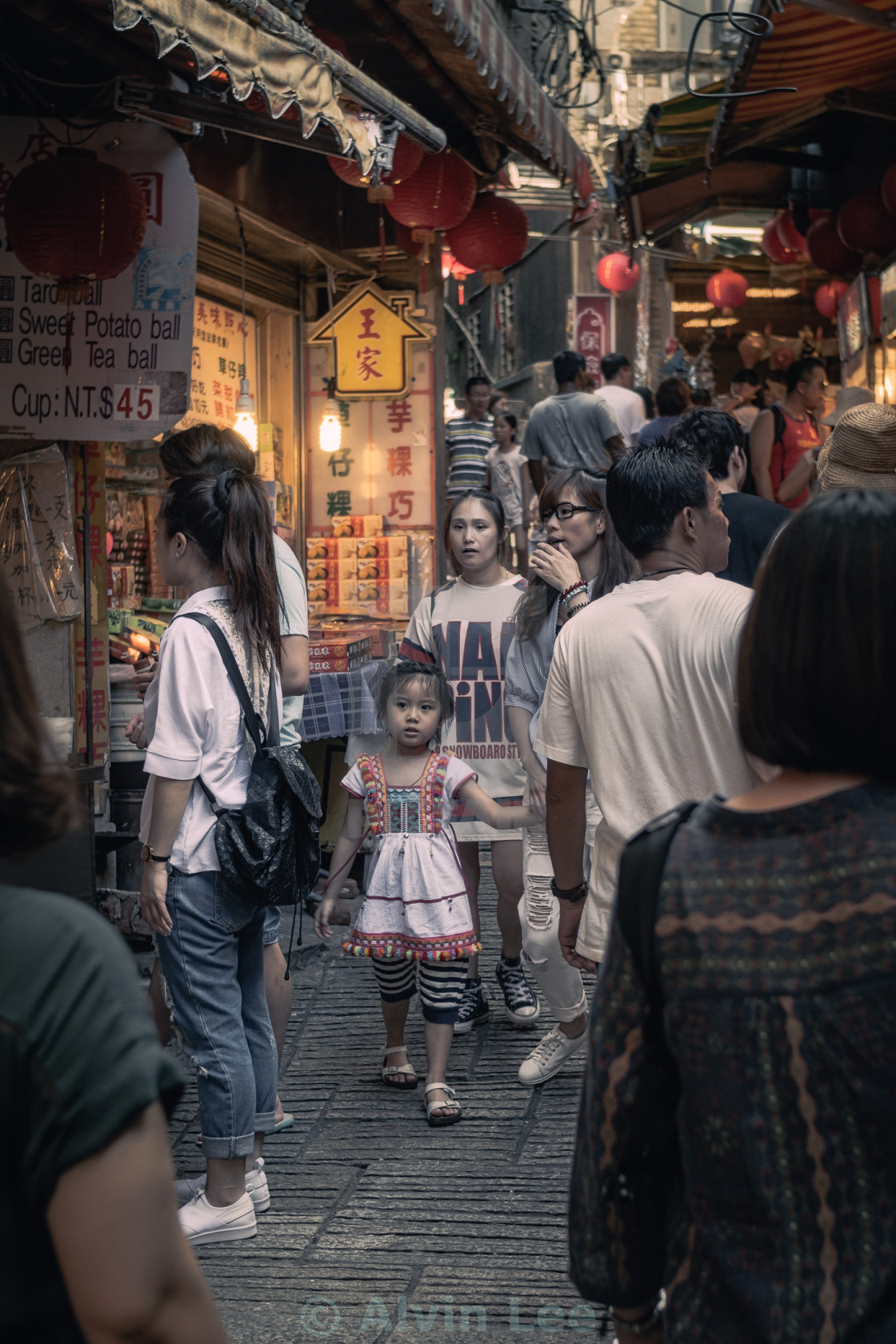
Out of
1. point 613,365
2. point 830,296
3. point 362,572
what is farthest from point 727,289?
point 362,572

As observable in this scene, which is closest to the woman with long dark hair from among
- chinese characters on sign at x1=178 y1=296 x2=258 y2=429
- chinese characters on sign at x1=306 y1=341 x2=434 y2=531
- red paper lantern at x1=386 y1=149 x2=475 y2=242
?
red paper lantern at x1=386 y1=149 x2=475 y2=242

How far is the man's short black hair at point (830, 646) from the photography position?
1.52m

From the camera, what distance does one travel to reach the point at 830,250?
39.0 ft

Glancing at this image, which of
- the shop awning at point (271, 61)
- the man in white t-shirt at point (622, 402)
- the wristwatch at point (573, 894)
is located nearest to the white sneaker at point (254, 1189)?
the wristwatch at point (573, 894)

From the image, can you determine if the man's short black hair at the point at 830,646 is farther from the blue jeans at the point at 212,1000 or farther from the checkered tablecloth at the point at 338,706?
the checkered tablecloth at the point at 338,706

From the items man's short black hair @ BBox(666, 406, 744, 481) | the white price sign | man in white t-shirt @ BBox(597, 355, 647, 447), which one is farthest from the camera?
man in white t-shirt @ BBox(597, 355, 647, 447)

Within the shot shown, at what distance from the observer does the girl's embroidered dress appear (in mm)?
4801

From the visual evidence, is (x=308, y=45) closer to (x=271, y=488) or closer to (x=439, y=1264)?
(x=439, y=1264)

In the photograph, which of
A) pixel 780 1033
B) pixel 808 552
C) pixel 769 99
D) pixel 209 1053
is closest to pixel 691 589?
pixel 808 552

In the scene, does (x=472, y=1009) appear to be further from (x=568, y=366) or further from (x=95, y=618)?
(x=568, y=366)

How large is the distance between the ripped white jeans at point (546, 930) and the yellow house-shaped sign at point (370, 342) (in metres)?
6.27

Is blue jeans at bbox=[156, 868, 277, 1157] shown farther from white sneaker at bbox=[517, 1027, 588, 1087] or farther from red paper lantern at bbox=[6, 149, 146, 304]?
red paper lantern at bbox=[6, 149, 146, 304]

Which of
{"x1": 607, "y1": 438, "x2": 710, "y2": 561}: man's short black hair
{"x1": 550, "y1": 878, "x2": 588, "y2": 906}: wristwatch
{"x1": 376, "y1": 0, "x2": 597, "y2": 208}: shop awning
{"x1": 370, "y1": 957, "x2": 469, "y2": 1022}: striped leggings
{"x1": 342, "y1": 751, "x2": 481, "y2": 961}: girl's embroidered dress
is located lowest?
{"x1": 370, "y1": 957, "x2": 469, "y2": 1022}: striped leggings

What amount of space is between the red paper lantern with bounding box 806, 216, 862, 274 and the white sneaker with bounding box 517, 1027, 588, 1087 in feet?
29.1
